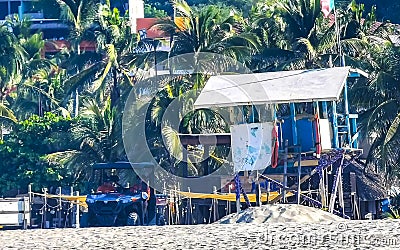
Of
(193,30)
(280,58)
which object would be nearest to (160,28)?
(193,30)

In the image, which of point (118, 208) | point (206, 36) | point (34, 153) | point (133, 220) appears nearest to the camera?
point (133, 220)

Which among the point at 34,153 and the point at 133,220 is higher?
the point at 34,153

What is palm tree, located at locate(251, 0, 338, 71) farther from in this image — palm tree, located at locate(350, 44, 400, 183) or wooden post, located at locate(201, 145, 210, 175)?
palm tree, located at locate(350, 44, 400, 183)

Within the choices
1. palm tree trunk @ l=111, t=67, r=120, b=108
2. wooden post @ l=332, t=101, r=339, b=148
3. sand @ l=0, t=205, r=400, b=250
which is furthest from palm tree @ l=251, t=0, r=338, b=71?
sand @ l=0, t=205, r=400, b=250

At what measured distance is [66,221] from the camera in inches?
1561

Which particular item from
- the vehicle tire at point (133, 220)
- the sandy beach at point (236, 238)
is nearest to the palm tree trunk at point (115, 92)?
the vehicle tire at point (133, 220)

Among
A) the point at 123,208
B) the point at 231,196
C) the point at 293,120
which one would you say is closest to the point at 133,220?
the point at 123,208

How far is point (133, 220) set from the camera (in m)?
34.0

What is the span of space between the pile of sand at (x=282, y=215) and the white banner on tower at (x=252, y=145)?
8.04 ft

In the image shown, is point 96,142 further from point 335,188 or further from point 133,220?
point 335,188

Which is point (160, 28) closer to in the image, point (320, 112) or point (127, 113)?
point (127, 113)

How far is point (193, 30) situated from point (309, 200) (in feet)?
38.3

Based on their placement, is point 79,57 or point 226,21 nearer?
point 226,21

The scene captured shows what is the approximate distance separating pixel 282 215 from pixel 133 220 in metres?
8.75
